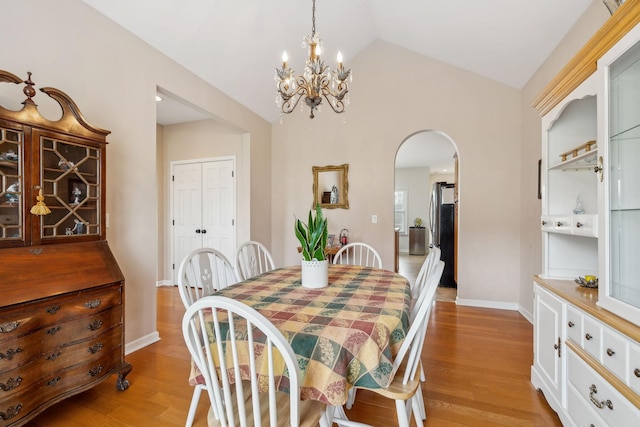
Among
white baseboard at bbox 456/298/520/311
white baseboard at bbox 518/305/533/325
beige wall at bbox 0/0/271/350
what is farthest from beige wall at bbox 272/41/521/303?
beige wall at bbox 0/0/271/350

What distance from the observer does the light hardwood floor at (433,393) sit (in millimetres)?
1653

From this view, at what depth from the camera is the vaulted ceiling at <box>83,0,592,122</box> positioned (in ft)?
7.88

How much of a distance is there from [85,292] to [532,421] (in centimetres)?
267

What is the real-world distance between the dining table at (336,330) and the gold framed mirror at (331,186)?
2.53m

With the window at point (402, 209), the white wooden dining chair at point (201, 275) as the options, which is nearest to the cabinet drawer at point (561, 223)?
the white wooden dining chair at point (201, 275)

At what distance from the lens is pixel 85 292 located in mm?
1690

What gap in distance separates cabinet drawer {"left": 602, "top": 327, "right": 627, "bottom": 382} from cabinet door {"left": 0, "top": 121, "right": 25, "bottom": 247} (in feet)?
9.41

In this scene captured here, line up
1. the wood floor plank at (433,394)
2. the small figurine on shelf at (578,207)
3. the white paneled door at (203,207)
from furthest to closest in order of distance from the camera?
the white paneled door at (203,207) → the small figurine on shelf at (578,207) → the wood floor plank at (433,394)

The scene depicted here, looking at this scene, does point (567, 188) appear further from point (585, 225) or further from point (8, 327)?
point (8, 327)

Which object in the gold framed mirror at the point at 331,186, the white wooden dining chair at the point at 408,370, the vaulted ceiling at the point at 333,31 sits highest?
the vaulted ceiling at the point at 333,31

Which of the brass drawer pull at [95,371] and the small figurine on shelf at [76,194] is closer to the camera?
the brass drawer pull at [95,371]

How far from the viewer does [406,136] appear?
3867 mm

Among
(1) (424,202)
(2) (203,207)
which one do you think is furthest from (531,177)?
(1) (424,202)

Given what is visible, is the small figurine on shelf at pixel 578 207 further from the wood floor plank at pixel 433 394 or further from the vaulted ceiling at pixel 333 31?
the vaulted ceiling at pixel 333 31
